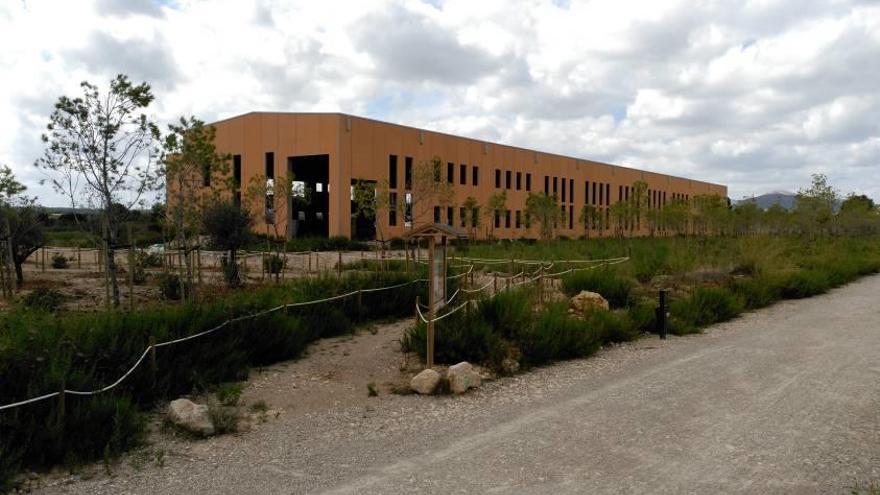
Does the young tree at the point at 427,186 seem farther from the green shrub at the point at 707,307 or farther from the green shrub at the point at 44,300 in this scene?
the green shrub at the point at 44,300

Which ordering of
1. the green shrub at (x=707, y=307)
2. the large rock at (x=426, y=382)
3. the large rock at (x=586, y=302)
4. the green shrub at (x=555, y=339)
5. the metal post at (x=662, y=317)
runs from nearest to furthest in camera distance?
the large rock at (x=426, y=382), the green shrub at (x=555, y=339), the metal post at (x=662, y=317), the large rock at (x=586, y=302), the green shrub at (x=707, y=307)

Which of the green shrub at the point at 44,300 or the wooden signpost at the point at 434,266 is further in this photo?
the green shrub at the point at 44,300

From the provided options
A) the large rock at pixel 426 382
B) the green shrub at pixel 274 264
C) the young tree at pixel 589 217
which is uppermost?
the young tree at pixel 589 217

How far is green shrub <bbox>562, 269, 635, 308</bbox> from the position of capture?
14.7 meters

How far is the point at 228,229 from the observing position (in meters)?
16.7

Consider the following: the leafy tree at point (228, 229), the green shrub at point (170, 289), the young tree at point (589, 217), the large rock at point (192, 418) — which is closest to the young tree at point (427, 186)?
the leafy tree at point (228, 229)

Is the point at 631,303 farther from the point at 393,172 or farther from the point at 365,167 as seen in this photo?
the point at 393,172

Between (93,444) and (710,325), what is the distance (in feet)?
37.5

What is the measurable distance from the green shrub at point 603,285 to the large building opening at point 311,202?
28.0 meters

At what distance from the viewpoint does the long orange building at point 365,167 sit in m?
41.2

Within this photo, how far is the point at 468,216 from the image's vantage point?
46.7m

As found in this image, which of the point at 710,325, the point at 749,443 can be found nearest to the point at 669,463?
the point at 749,443

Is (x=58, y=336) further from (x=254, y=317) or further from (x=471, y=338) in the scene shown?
(x=471, y=338)

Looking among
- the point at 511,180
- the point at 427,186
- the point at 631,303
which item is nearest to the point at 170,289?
the point at 631,303
